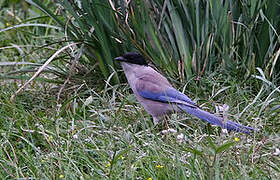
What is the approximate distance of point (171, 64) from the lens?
5.42 metres

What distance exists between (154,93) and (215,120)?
72 centimetres

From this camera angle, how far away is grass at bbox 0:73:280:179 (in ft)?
11.5

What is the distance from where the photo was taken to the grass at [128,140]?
3.50 meters

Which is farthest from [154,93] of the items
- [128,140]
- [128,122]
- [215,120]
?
[128,140]

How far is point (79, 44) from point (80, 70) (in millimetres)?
244

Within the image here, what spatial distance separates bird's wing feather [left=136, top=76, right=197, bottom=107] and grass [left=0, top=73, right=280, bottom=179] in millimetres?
140

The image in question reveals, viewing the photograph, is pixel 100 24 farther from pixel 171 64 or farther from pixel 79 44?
pixel 171 64

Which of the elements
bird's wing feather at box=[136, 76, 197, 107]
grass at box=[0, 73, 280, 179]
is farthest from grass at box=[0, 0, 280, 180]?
bird's wing feather at box=[136, 76, 197, 107]

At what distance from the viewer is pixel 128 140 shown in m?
4.15

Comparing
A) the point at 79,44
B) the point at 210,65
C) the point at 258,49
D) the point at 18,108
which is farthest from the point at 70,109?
the point at 258,49

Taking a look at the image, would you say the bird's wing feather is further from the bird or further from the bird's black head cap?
the bird's black head cap

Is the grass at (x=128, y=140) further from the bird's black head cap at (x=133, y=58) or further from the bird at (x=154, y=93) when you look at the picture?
the bird's black head cap at (x=133, y=58)

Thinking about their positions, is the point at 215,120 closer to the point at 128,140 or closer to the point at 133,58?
the point at 128,140

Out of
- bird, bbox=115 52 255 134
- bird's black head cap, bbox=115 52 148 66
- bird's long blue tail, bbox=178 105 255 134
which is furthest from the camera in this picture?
bird's black head cap, bbox=115 52 148 66
